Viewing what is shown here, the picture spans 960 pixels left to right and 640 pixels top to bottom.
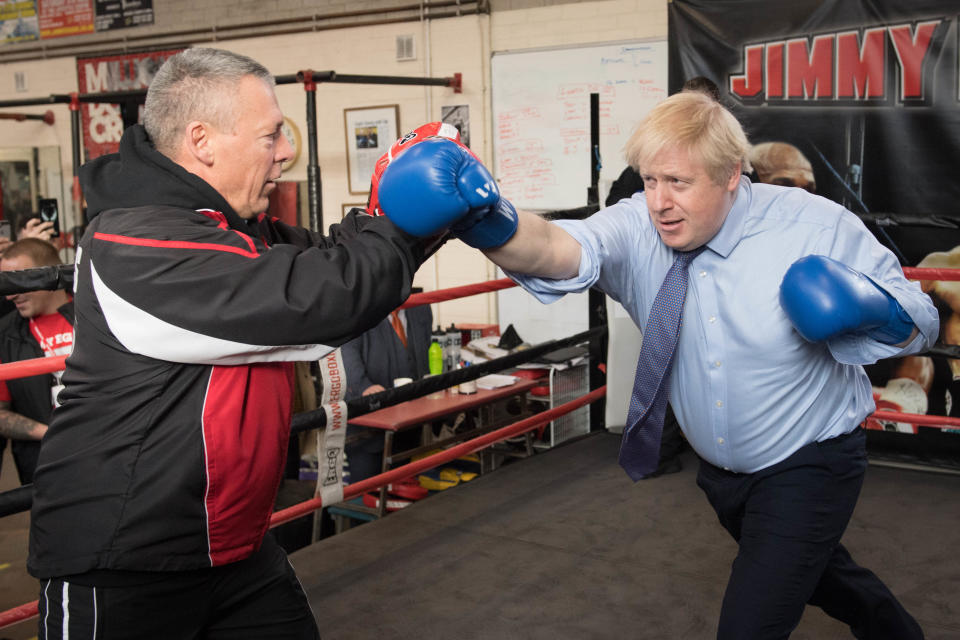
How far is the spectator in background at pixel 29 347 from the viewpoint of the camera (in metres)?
2.87

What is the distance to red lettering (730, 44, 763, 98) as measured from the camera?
433 centimetres

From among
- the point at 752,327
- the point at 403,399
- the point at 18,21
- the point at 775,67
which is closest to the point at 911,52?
the point at 775,67

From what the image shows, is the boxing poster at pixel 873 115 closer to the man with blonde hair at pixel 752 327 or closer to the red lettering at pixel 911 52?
the red lettering at pixel 911 52

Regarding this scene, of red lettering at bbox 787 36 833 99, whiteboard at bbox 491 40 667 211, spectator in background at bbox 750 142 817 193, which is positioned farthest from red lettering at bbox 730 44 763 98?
whiteboard at bbox 491 40 667 211

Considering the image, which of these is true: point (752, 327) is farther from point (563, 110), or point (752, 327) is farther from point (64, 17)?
point (64, 17)

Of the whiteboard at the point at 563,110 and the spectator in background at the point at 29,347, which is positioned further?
the whiteboard at the point at 563,110

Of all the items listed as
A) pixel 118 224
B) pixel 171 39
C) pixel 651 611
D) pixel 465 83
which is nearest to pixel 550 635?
pixel 651 611

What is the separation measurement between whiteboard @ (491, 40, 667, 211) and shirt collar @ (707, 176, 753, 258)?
3.86m

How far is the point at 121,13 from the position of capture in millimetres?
7684

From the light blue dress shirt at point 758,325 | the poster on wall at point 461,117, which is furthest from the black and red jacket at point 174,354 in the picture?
the poster on wall at point 461,117

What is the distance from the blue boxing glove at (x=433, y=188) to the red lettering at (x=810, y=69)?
3434 millimetres

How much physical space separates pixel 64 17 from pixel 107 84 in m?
0.90

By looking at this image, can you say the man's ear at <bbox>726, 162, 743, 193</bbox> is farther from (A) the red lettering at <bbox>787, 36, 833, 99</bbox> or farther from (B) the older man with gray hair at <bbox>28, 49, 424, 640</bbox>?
(A) the red lettering at <bbox>787, 36, 833, 99</bbox>

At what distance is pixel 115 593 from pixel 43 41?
8307 mm
